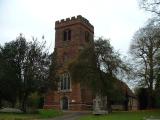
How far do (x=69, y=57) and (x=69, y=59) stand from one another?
0.96m

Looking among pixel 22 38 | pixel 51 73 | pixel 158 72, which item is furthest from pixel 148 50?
pixel 22 38

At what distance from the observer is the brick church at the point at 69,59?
64.2 meters

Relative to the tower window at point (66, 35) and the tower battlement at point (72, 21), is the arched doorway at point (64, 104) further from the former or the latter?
the tower battlement at point (72, 21)

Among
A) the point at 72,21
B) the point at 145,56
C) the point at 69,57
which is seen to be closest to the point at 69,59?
the point at 69,57

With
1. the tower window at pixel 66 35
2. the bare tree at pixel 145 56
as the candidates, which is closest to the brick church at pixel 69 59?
the tower window at pixel 66 35

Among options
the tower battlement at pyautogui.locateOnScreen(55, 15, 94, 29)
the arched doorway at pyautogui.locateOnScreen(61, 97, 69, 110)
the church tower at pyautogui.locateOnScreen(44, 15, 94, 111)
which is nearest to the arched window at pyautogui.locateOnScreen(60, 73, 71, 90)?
the church tower at pyautogui.locateOnScreen(44, 15, 94, 111)

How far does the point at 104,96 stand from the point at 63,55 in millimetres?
21221

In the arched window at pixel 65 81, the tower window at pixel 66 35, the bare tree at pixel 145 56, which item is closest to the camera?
the bare tree at pixel 145 56

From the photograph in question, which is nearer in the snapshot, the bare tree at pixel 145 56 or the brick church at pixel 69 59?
the bare tree at pixel 145 56

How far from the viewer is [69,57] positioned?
67.1m

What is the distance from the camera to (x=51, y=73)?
162 feet

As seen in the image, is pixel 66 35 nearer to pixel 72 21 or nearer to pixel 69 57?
pixel 72 21

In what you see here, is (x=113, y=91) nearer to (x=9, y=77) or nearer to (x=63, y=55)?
(x=9, y=77)

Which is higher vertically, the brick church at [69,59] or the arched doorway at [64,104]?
the brick church at [69,59]
